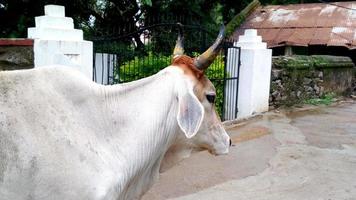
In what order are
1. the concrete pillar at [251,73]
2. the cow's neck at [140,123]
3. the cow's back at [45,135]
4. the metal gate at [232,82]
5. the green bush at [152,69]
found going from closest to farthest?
the cow's back at [45,135] → the cow's neck at [140,123] → the green bush at [152,69] → the metal gate at [232,82] → the concrete pillar at [251,73]

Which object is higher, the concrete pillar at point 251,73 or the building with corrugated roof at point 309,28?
the building with corrugated roof at point 309,28

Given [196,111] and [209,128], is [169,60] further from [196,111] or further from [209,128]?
[196,111]

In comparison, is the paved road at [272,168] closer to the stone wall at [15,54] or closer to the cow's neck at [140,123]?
the stone wall at [15,54]

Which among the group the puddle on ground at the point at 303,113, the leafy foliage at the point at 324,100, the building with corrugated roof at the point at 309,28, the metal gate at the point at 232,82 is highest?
the building with corrugated roof at the point at 309,28

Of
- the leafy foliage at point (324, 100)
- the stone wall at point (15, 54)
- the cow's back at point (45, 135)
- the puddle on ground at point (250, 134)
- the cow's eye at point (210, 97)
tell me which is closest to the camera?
the cow's back at point (45, 135)

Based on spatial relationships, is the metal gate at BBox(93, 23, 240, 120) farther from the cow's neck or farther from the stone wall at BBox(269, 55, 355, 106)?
the cow's neck

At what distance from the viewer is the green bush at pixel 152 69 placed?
8.12 meters

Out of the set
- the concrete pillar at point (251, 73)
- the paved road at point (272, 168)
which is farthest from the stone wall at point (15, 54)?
the concrete pillar at point (251, 73)

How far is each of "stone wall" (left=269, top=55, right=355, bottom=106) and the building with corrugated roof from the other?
205 cm

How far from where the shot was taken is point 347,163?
5906mm

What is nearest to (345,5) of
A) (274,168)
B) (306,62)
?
(306,62)

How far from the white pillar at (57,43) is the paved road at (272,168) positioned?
5.32 ft

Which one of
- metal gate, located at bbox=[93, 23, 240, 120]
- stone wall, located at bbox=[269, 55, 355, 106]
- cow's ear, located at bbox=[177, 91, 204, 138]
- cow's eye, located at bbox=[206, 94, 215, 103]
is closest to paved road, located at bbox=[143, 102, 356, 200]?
metal gate, located at bbox=[93, 23, 240, 120]

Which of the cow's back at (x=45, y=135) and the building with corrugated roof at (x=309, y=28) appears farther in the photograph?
the building with corrugated roof at (x=309, y=28)
